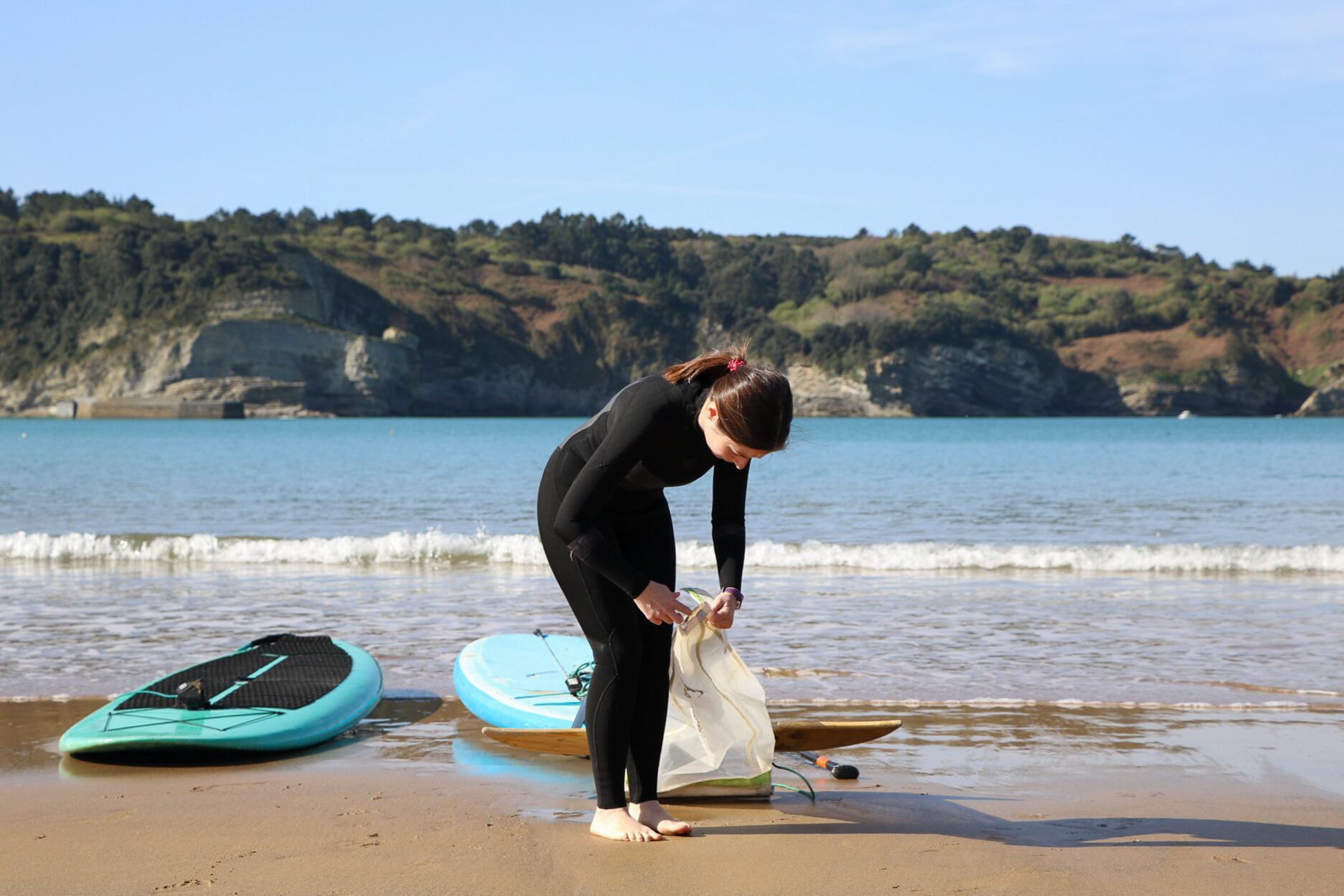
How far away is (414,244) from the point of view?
128 meters

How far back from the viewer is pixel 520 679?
5445 millimetres

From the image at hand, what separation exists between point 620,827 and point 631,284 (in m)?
124

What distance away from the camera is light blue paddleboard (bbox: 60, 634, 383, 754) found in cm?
461

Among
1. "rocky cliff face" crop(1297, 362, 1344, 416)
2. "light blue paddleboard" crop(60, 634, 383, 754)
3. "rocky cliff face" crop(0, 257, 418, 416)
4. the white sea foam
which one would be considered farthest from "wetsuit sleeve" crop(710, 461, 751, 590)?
"rocky cliff face" crop(1297, 362, 1344, 416)

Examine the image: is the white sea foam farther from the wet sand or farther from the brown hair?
the brown hair

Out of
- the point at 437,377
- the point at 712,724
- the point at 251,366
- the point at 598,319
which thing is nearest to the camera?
the point at 712,724

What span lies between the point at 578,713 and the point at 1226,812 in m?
2.28

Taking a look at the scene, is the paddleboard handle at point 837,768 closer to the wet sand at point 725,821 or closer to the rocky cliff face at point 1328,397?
the wet sand at point 725,821

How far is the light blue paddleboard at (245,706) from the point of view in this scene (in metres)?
4.61

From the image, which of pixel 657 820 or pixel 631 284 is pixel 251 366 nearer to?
pixel 631 284

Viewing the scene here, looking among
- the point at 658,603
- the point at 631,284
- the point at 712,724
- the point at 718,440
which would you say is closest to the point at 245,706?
the point at 712,724

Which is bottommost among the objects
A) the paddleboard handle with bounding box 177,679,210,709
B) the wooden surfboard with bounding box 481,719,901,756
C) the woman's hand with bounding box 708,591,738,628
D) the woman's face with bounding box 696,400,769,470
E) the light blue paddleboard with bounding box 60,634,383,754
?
the light blue paddleboard with bounding box 60,634,383,754

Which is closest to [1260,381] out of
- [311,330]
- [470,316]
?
[470,316]

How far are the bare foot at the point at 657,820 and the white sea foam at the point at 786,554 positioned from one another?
8.49 m
